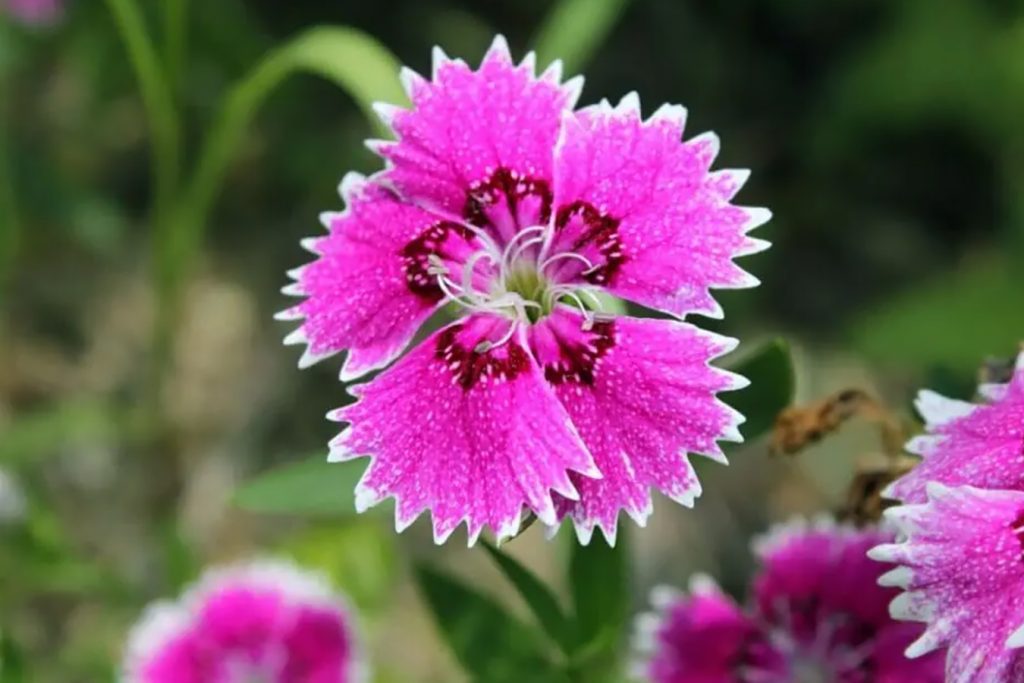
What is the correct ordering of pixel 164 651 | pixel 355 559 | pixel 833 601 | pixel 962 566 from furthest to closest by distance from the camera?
pixel 355 559
pixel 164 651
pixel 833 601
pixel 962 566

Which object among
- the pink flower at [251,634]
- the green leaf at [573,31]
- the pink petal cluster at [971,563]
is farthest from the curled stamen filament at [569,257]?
the pink flower at [251,634]

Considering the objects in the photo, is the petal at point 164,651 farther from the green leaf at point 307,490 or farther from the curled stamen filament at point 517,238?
the curled stamen filament at point 517,238

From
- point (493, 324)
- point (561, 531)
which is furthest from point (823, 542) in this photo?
point (493, 324)

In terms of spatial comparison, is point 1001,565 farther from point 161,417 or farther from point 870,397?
point 161,417

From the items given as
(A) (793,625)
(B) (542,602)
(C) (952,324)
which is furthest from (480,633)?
(C) (952,324)

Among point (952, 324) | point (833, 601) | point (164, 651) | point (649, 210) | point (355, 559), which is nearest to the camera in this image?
point (649, 210)

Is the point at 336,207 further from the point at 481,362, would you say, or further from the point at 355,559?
the point at 481,362
